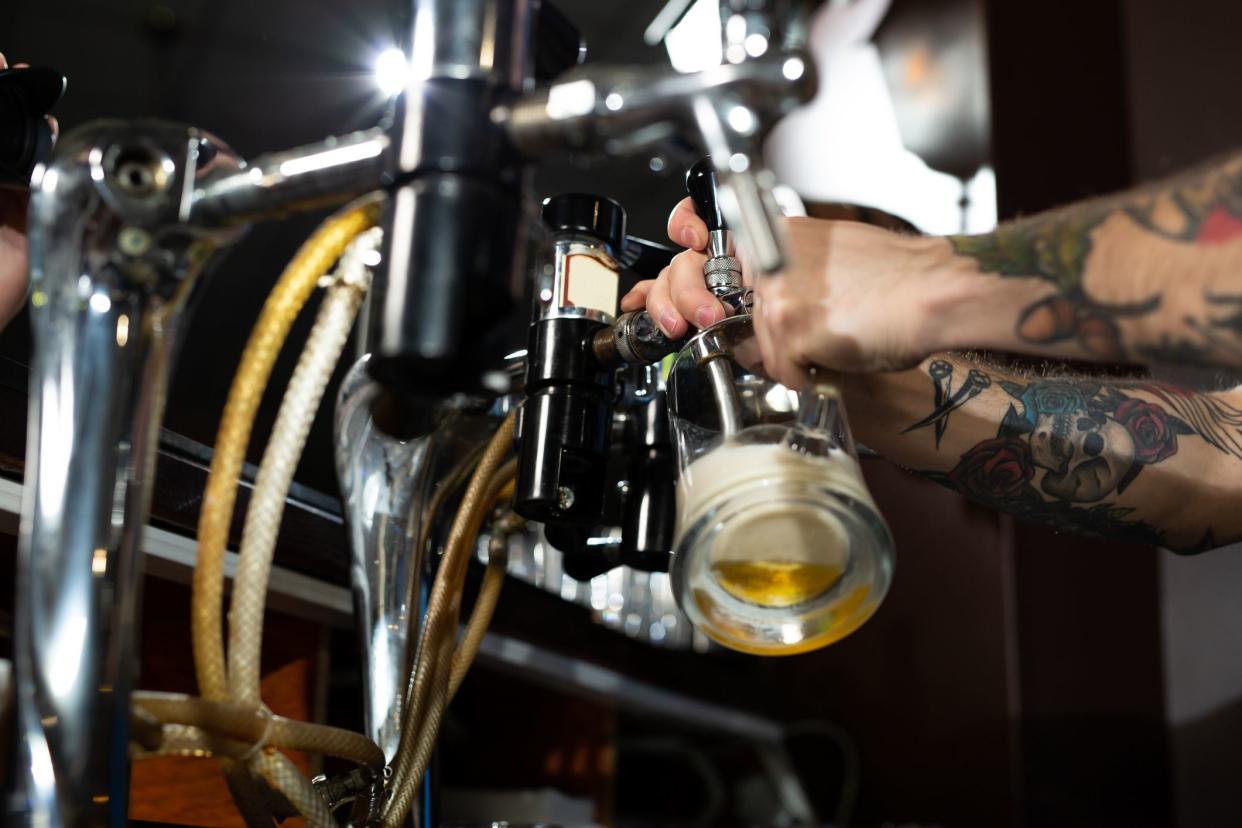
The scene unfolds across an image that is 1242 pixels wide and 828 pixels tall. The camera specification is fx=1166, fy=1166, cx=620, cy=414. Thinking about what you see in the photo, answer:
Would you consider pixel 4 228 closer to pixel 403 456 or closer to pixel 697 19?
pixel 403 456

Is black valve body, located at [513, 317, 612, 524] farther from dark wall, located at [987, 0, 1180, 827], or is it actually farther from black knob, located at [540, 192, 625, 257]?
dark wall, located at [987, 0, 1180, 827]

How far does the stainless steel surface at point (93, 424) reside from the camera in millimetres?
351

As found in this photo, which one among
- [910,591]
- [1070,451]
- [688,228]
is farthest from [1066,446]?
[910,591]

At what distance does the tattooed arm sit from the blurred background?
259 mm

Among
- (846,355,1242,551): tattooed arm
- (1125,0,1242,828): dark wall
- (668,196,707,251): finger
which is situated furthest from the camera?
(1125,0,1242,828): dark wall

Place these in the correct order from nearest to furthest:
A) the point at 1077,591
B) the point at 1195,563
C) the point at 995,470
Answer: the point at 995,470
the point at 1195,563
the point at 1077,591

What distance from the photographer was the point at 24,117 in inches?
20.5

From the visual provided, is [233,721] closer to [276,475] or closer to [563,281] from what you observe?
[276,475]

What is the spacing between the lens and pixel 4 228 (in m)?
0.67

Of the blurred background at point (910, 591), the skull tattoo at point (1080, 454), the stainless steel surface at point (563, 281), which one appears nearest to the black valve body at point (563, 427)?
the stainless steel surface at point (563, 281)

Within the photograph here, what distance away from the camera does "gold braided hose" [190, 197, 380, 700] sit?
1.48 feet

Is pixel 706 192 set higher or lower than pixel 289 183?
higher

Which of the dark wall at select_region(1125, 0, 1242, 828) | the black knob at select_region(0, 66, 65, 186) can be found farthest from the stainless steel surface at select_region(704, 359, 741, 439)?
the dark wall at select_region(1125, 0, 1242, 828)

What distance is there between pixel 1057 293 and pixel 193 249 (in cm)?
33
